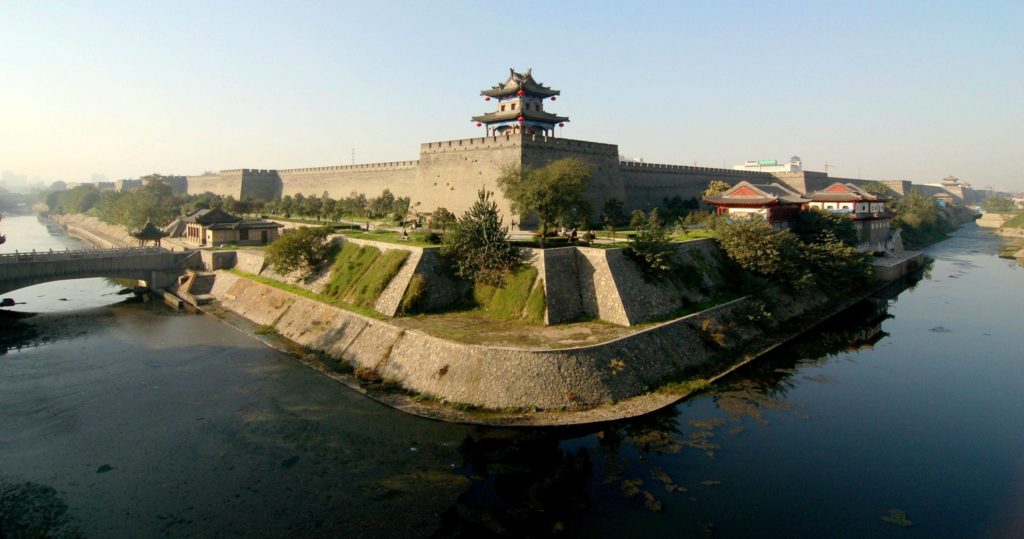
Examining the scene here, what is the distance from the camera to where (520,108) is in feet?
111

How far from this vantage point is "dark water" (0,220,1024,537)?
10.9 meters

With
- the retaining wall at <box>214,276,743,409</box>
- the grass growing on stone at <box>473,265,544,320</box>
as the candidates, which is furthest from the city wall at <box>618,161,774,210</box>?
the retaining wall at <box>214,276,743,409</box>

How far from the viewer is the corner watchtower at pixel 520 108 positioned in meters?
33.6

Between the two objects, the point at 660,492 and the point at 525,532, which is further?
the point at 660,492

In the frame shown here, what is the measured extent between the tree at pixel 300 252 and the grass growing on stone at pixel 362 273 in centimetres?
122

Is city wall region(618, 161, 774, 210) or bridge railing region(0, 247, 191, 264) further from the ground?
city wall region(618, 161, 774, 210)

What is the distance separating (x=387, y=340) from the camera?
61.6 feet

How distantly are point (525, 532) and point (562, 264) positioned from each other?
39.5ft

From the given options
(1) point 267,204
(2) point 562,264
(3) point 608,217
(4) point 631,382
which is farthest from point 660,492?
(1) point 267,204

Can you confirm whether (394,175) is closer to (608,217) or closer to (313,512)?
(608,217)

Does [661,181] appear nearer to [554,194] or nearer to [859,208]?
[859,208]

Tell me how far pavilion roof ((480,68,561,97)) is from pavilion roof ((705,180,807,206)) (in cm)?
1178

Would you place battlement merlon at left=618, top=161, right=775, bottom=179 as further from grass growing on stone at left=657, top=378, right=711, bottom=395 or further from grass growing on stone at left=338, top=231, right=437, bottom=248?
grass growing on stone at left=657, top=378, right=711, bottom=395

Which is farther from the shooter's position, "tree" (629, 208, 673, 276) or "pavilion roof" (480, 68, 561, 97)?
"pavilion roof" (480, 68, 561, 97)
